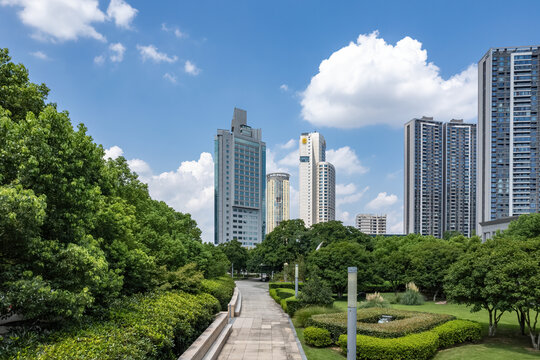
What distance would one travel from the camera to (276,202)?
155m

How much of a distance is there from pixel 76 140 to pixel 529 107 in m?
83.2

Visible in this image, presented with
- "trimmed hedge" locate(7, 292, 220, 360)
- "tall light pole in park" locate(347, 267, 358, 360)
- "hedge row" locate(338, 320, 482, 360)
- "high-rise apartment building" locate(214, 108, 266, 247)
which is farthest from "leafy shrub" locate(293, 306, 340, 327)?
"high-rise apartment building" locate(214, 108, 266, 247)

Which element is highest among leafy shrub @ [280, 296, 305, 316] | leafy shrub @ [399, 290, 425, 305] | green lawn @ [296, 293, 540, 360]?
green lawn @ [296, 293, 540, 360]

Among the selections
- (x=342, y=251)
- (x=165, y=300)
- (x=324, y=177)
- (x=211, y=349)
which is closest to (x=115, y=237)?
(x=165, y=300)

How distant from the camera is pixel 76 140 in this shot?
7.17 metres

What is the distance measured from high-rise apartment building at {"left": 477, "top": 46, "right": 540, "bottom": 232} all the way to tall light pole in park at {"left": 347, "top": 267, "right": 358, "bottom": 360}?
249 feet

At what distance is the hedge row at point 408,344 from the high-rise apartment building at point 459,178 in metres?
96.4

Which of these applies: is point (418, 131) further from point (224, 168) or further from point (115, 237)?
point (115, 237)

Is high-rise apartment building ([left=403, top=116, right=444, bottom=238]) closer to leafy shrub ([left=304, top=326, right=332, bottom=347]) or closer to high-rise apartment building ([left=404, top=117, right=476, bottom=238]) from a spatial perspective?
high-rise apartment building ([left=404, top=117, right=476, bottom=238])

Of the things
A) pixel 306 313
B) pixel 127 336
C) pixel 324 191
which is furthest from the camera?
pixel 324 191

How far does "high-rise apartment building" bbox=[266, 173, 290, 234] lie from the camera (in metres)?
155

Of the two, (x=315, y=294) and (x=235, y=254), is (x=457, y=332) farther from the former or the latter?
(x=235, y=254)

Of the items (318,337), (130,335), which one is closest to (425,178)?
(318,337)

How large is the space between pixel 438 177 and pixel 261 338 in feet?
318
